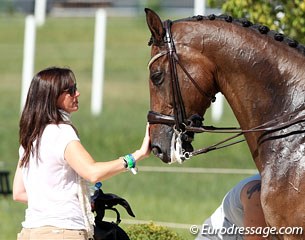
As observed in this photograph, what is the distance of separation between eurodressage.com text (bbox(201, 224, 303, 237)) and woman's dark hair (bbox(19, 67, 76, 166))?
4.20 ft

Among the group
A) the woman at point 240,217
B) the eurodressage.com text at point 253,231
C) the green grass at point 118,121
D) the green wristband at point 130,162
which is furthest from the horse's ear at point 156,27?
the green grass at point 118,121

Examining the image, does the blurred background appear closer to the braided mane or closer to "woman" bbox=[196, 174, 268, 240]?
"woman" bbox=[196, 174, 268, 240]

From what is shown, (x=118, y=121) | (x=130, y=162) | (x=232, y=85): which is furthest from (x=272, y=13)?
(x=118, y=121)

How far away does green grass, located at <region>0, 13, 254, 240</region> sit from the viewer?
40.2 ft

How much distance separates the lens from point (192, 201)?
41.5ft

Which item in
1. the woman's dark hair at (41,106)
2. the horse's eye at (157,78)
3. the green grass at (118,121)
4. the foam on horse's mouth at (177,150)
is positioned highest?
the horse's eye at (157,78)

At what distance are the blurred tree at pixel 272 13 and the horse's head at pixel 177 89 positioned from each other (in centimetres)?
249

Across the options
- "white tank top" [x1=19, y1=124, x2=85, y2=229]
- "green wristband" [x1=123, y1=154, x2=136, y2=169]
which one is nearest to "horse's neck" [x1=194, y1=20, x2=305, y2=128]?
"green wristband" [x1=123, y1=154, x2=136, y2=169]

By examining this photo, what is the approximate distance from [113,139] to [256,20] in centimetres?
832

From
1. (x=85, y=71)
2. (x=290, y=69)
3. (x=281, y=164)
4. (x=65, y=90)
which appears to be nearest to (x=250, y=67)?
(x=290, y=69)

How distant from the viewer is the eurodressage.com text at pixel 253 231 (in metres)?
5.17

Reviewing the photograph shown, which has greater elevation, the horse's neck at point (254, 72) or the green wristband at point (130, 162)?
the horse's neck at point (254, 72)

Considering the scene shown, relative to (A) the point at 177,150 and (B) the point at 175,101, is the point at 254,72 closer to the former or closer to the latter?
(B) the point at 175,101

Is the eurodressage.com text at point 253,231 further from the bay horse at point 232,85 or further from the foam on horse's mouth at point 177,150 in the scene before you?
the foam on horse's mouth at point 177,150
